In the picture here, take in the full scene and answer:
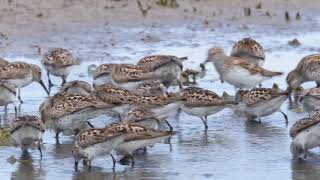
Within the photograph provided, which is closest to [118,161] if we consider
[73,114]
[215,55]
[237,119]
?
[73,114]

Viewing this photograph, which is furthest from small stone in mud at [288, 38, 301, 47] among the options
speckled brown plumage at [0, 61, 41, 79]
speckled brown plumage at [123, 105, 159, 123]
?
speckled brown plumage at [123, 105, 159, 123]

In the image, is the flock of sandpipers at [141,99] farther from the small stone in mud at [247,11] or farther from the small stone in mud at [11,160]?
the small stone in mud at [247,11]

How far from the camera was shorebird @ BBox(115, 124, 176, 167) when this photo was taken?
1249cm

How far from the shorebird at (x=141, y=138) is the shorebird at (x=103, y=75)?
4.78 m

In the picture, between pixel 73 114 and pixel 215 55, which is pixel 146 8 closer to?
pixel 215 55

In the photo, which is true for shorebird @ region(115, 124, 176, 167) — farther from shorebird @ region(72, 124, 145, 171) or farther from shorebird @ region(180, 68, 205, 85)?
shorebird @ region(180, 68, 205, 85)

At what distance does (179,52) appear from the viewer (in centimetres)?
2073

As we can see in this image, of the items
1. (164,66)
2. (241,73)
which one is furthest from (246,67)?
(164,66)

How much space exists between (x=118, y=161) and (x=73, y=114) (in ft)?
3.97

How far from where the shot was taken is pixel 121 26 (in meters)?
22.6

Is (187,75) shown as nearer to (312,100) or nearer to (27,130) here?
(312,100)

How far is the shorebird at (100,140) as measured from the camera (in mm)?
12352

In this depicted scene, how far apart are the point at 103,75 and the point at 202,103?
3.14 metres

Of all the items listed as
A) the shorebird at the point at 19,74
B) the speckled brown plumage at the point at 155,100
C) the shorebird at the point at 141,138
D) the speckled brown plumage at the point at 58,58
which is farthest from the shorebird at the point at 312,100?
the speckled brown plumage at the point at 58,58
